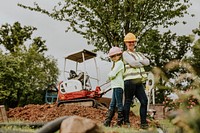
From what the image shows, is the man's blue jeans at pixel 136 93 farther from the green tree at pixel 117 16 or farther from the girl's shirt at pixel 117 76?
the green tree at pixel 117 16

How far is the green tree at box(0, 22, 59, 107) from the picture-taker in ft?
122

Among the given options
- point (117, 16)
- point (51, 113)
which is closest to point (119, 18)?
point (117, 16)

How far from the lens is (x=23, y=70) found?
41.1 metres

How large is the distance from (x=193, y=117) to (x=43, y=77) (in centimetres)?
4400

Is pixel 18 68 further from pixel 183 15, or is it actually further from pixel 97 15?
pixel 183 15

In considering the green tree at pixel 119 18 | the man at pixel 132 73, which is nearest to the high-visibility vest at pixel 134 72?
the man at pixel 132 73

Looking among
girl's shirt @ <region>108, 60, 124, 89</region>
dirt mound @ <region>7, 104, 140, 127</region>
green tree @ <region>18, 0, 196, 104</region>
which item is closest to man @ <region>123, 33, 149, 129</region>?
girl's shirt @ <region>108, 60, 124, 89</region>

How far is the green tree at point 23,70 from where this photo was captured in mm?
37250

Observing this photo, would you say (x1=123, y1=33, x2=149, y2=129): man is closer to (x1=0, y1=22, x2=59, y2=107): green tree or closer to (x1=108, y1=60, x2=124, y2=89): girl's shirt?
(x1=108, y1=60, x2=124, y2=89): girl's shirt

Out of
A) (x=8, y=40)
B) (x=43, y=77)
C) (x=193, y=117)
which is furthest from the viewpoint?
(x=8, y=40)

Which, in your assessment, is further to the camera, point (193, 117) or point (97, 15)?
point (97, 15)

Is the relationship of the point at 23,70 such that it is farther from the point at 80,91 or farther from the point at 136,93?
the point at 136,93

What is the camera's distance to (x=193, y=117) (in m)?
1.73

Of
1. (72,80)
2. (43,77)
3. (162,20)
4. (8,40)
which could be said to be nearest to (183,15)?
(162,20)
